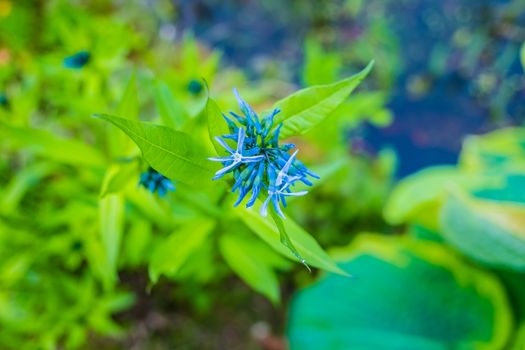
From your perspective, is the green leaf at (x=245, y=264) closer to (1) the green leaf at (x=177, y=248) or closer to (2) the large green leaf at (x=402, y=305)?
(1) the green leaf at (x=177, y=248)

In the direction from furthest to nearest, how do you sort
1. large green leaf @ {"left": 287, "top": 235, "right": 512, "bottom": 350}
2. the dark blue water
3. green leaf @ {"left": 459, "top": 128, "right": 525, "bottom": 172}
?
the dark blue water < green leaf @ {"left": 459, "top": 128, "right": 525, "bottom": 172} < large green leaf @ {"left": 287, "top": 235, "right": 512, "bottom": 350}

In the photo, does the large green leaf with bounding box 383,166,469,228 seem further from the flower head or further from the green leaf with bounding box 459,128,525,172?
the flower head

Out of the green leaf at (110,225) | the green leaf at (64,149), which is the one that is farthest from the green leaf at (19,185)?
the green leaf at (110,225)

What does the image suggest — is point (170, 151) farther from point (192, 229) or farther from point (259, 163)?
point (192, 229)

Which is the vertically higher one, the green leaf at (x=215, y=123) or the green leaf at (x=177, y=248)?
the green leaf at (x=215, y=123)

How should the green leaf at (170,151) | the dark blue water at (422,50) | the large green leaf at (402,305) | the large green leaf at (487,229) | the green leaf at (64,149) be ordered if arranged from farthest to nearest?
the dark blue water at (422,50) < the large green leaf at (402,305) < the large green leaf at (487,229) < the green leaf at (64,149) < the green leaf at (170,151)

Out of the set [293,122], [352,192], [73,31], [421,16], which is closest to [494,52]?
[421,16]

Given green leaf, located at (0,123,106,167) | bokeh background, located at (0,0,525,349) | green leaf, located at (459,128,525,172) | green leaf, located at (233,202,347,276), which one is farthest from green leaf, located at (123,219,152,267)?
green leaf, located at (459,128,525,172)
